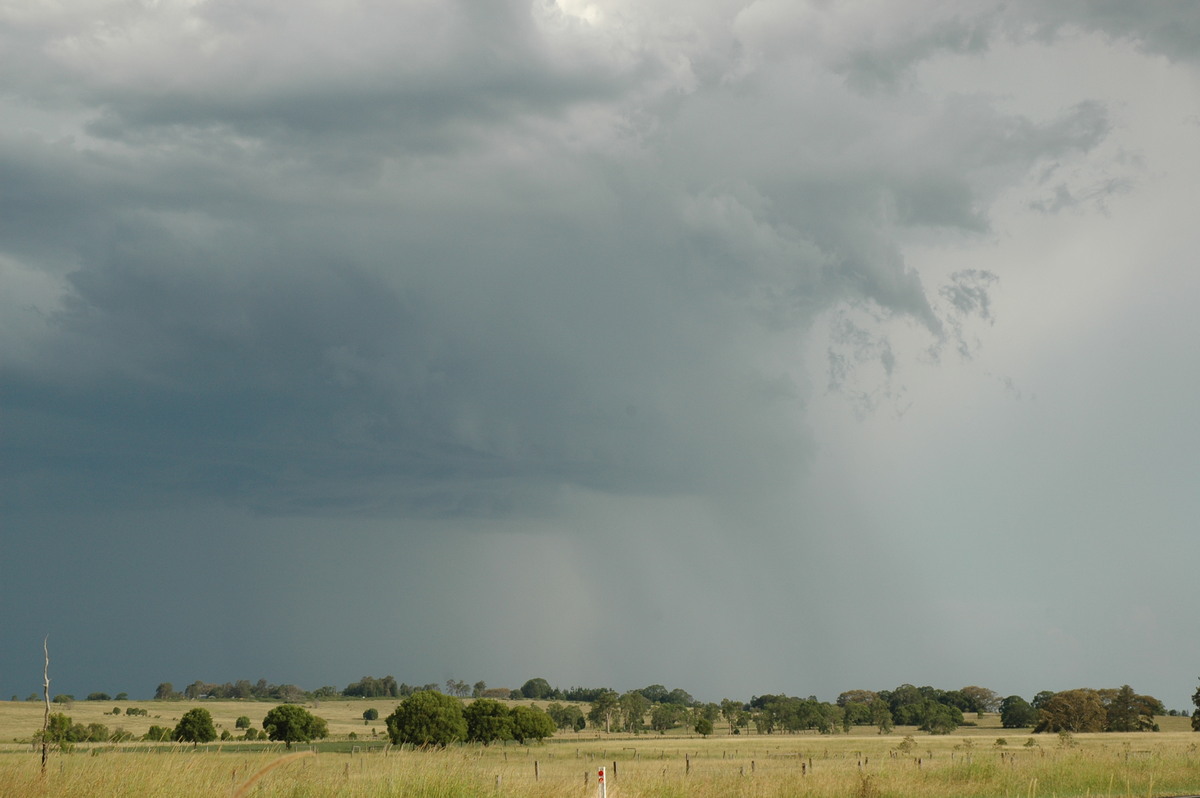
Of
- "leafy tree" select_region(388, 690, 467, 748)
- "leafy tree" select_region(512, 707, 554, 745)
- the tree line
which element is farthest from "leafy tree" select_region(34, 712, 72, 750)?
the tree line

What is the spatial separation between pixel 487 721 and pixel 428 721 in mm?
8210

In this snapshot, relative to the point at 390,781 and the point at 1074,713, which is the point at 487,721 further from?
the point at 1074,713

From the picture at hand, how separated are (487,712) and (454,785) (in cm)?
8001

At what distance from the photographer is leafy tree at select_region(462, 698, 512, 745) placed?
3529 inches

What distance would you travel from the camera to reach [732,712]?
6378 inches

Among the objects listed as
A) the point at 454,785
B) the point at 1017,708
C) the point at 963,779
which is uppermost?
the point at 454,785

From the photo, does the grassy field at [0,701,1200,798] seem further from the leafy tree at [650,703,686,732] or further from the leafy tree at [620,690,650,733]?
the leafy tree at [650,703,686,732]

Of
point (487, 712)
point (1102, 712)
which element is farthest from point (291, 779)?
point (1102, 712)

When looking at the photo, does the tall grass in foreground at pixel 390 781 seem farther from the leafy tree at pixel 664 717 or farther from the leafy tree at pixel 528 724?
the leafy tree at pixel 664 717

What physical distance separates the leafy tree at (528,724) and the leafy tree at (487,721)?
4.88 ft

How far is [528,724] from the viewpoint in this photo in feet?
321

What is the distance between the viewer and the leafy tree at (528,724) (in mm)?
95688

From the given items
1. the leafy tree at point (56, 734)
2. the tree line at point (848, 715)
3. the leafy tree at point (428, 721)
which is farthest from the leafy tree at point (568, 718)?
the leafy tree at point (56, 734)

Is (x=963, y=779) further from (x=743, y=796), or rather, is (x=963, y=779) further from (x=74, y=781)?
(x=74, y=781)
